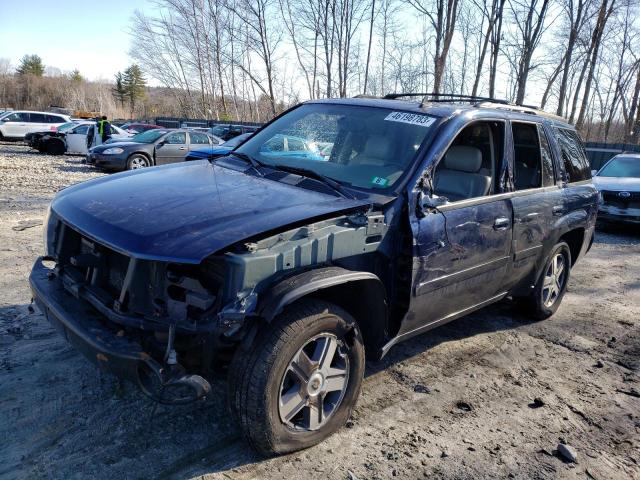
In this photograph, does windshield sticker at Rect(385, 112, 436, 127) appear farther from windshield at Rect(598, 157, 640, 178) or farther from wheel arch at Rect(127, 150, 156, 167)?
wheel arch at Rect(127, 150, 156, 167)

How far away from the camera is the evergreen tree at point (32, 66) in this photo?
288 ft

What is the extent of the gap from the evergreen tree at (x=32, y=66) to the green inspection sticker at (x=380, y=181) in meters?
102

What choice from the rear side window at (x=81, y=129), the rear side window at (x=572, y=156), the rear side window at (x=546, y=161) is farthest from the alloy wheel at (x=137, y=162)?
the rear side window at (x=546, y=161)

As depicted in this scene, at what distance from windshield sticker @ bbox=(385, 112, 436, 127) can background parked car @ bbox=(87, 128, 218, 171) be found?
12413mm

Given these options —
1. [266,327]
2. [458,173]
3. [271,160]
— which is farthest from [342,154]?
[266,327]

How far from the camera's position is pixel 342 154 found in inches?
140

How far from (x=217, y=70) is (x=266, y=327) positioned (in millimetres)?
36892

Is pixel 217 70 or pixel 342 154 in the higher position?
pixel 217 70

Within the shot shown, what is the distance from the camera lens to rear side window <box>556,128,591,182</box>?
473 centimetres

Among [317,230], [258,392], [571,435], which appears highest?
[317,230]

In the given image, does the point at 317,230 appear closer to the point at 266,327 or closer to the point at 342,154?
the point at 266,327

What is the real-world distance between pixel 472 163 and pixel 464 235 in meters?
0.75

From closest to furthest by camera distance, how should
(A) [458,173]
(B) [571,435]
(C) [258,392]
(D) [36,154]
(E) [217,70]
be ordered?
(C) [258,392] < (B) [571,435] < (A) [458,173] < (D) [36,154] < (E) [217,70]

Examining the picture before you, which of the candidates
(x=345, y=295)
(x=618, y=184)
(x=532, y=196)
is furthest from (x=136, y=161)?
(x=345, y=295)
